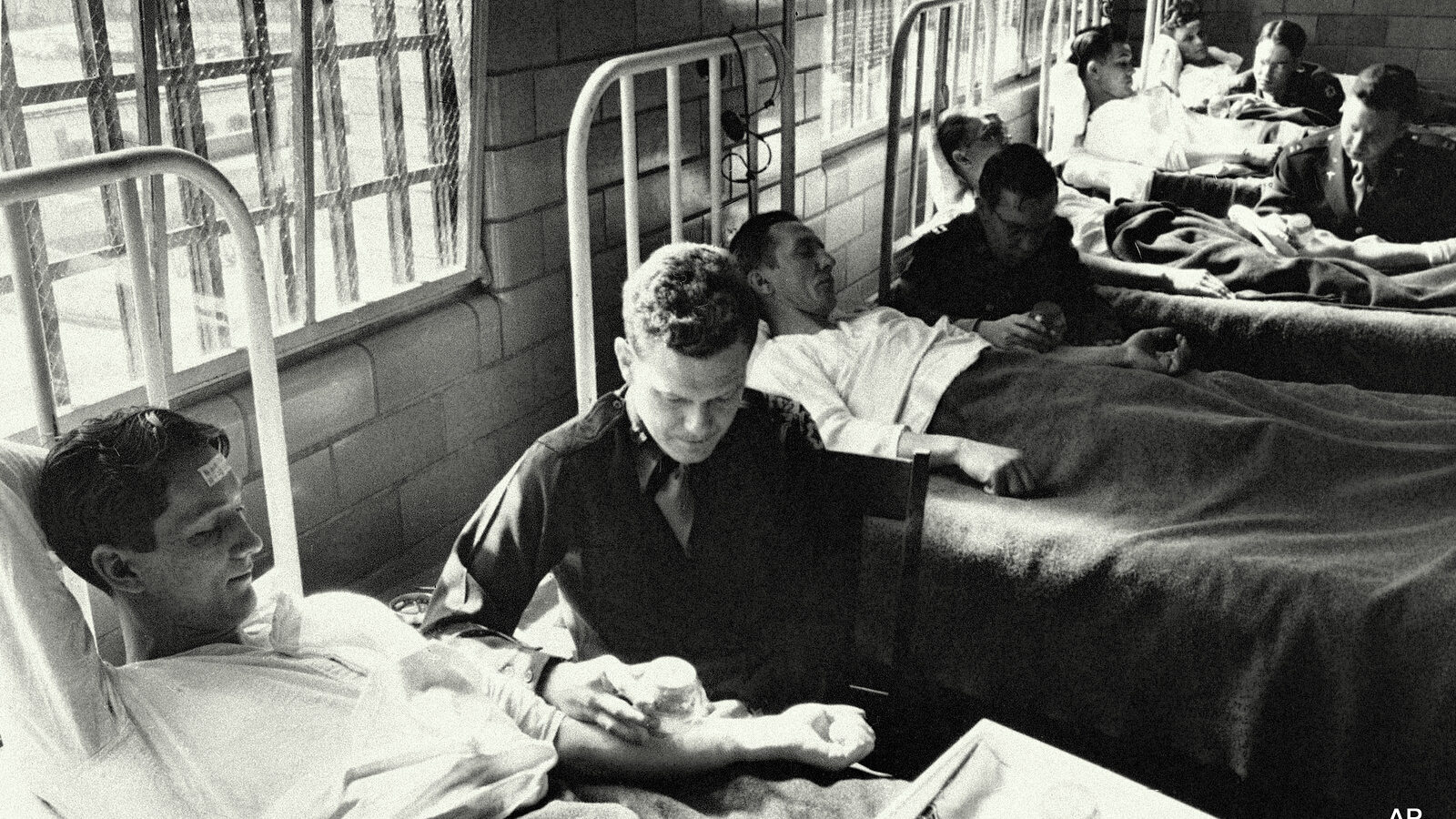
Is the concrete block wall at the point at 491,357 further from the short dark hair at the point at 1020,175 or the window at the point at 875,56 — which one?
the window at the point at 875,56

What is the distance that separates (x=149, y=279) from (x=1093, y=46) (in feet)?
14.2

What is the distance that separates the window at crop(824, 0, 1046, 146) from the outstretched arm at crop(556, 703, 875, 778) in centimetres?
309

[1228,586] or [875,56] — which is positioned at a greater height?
[875,56]

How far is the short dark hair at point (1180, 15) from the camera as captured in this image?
6.41m

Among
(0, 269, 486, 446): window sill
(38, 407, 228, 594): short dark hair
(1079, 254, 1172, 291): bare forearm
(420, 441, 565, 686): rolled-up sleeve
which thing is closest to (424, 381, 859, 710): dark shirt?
(420, 441, 565, 686): rolled-up sleeve

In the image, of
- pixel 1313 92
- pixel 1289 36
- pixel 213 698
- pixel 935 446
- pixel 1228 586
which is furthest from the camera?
pixel 1313 92

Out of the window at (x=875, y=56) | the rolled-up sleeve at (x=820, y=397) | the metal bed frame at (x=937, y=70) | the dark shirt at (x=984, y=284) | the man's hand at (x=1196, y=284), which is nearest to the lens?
the rolled-up sleeve at (x=820, y=397)

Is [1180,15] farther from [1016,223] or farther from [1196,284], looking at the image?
[1016,223]

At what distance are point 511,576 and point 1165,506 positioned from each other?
121cm

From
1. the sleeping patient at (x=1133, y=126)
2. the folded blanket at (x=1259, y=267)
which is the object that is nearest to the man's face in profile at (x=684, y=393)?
the folded blanket at (x=1259, y=267)

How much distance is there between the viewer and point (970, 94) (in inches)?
181

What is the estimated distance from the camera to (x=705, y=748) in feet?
4.59

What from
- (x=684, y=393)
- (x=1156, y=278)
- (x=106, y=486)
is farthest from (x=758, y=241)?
(x=106, y=486)

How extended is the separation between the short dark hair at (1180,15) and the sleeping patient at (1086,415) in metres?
Result: 4.28
